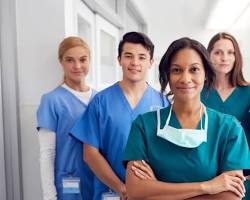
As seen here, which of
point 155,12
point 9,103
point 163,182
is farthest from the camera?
point 155,12

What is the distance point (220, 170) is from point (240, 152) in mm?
86

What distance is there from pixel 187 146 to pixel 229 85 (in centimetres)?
80

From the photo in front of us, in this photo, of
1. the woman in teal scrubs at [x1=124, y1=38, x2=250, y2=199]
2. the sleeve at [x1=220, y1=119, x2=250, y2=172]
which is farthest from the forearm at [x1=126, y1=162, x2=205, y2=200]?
the sleeve at [x1=220, y1=119, x2=250, y2=172]

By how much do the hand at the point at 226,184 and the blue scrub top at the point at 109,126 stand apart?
0.52m

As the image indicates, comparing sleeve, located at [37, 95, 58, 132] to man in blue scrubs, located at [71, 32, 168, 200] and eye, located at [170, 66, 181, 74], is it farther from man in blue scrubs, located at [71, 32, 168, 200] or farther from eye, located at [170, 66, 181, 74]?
eye, located at [170, 66, 181, 74]

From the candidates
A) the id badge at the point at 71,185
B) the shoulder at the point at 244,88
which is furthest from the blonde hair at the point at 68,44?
the shoulder at the point at 244,88

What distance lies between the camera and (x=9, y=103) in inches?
69.2

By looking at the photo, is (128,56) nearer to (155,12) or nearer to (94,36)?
(94,36)

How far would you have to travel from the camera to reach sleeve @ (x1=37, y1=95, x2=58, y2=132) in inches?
59.2

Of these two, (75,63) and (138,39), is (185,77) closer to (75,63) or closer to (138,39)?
(138,39)

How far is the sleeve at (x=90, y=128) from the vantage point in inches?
54.8

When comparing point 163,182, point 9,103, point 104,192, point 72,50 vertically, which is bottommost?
point 104,192

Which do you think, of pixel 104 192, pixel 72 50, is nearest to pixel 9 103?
pixel 72 50

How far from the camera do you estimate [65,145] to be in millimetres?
1545
